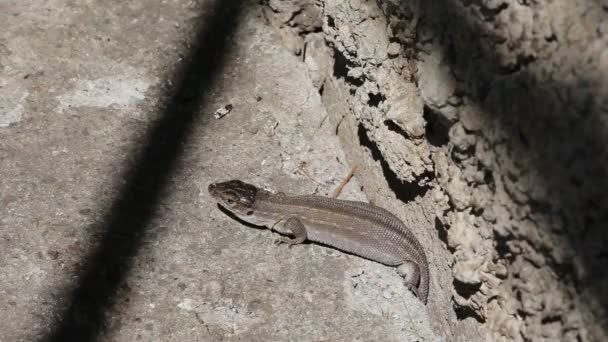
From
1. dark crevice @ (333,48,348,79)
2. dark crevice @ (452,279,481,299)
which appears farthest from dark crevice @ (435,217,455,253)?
dark crevice @ (333,48,348,79)

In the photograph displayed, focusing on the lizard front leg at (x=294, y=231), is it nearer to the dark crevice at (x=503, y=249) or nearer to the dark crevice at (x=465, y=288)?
the dark crevice at (x=465, y=288)

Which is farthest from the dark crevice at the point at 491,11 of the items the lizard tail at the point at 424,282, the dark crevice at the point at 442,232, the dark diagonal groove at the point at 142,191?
the dark diagonal groove at the point at 142,191

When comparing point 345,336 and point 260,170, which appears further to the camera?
point 260,170

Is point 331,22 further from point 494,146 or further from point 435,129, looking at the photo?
point 494,146

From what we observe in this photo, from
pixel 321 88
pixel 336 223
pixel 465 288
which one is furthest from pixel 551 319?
pixel 321 88

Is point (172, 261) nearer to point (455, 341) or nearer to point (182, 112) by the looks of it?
point (182, 112)

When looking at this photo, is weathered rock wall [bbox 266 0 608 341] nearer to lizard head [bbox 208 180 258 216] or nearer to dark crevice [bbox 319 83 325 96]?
dark crevice [bbox 319 83 325 96]

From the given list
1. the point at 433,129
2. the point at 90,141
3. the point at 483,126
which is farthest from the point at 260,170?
the point at 483,126

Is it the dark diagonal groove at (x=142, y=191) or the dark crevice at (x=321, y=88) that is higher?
the dark crevice at (x=321, y=88)
